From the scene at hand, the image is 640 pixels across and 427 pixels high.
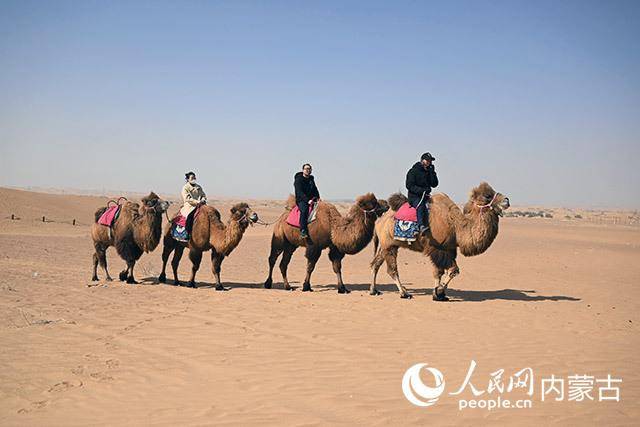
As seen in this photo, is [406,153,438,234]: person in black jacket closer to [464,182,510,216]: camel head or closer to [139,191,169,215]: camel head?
[464,182,510,216]: camel head

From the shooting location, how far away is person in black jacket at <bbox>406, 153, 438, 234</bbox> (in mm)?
11312

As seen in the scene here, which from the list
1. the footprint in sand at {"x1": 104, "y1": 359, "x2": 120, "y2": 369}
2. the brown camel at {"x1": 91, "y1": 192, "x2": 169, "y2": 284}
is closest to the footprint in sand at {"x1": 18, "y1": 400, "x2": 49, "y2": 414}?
the footprint in sand at {"x1": 104, "y1": 359, "x2": 120, "y2": 369}

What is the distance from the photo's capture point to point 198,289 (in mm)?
12312

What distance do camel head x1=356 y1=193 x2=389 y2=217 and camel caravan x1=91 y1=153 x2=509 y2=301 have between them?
0.07 feet

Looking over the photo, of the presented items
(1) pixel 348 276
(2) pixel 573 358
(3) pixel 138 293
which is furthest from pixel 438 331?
(1) pixel 348 276

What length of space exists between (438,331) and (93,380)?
16.2 ft

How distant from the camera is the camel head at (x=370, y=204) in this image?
40.4 feet

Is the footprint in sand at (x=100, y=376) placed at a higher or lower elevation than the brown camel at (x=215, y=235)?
lower

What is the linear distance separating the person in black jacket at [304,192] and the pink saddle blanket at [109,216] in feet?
14.6

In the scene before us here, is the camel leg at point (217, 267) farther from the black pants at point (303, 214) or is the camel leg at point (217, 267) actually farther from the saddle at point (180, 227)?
the black pants at point (303, 214)

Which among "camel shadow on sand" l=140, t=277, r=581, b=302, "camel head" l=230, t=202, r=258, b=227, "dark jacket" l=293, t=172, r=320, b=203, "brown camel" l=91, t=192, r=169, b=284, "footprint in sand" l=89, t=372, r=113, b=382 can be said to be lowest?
"footprint in sand" l=89, t=372, r=113, b=382

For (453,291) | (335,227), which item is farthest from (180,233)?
(453,291)

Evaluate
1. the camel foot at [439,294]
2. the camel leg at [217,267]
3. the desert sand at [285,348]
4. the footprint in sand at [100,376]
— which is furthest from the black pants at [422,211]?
the footprint in sand at [100,376]

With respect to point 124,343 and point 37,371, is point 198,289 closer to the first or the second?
point 124,343
